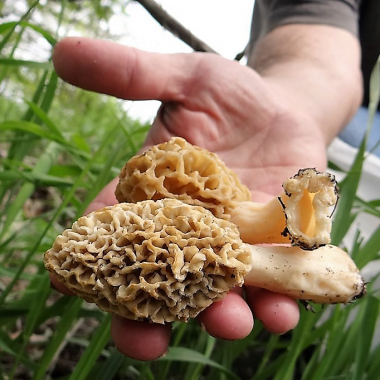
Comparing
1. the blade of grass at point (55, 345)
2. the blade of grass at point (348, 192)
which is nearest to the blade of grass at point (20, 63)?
the blade of grass at point (55, 345)

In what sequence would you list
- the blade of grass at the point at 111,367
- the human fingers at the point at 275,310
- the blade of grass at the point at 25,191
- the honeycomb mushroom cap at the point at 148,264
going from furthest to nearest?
1. the blade of grass at the point at 25,191
2. the blade of grass at the point at 111,367
3. the human fingers at the point at 275,310
4. the honeycomb mushroom cap at the point at 148,264

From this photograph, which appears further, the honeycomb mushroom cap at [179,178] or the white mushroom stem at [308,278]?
the honeycomb mushroom cap at [179,178]

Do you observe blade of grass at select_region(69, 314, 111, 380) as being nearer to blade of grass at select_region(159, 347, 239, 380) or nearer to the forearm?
blade of grass at select_region(159, 347, 239, 380)

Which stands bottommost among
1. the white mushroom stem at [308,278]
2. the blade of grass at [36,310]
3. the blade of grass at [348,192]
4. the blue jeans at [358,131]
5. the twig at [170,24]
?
the blade of grass at [36,310]

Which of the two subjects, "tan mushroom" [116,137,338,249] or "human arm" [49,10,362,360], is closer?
"tan mushroom" [116,137,338,249]

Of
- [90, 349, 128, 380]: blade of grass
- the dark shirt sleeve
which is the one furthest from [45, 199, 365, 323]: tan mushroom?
the dark shirt sleeve

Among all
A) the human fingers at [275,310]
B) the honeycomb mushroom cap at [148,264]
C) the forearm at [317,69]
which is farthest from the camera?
the forearm at [317,69]

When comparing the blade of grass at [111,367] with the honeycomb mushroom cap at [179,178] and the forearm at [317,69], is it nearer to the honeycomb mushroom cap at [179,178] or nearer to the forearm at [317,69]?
the honeycomb mushroom cap at [179,178]

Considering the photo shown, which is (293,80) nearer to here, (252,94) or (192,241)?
(252,94)
